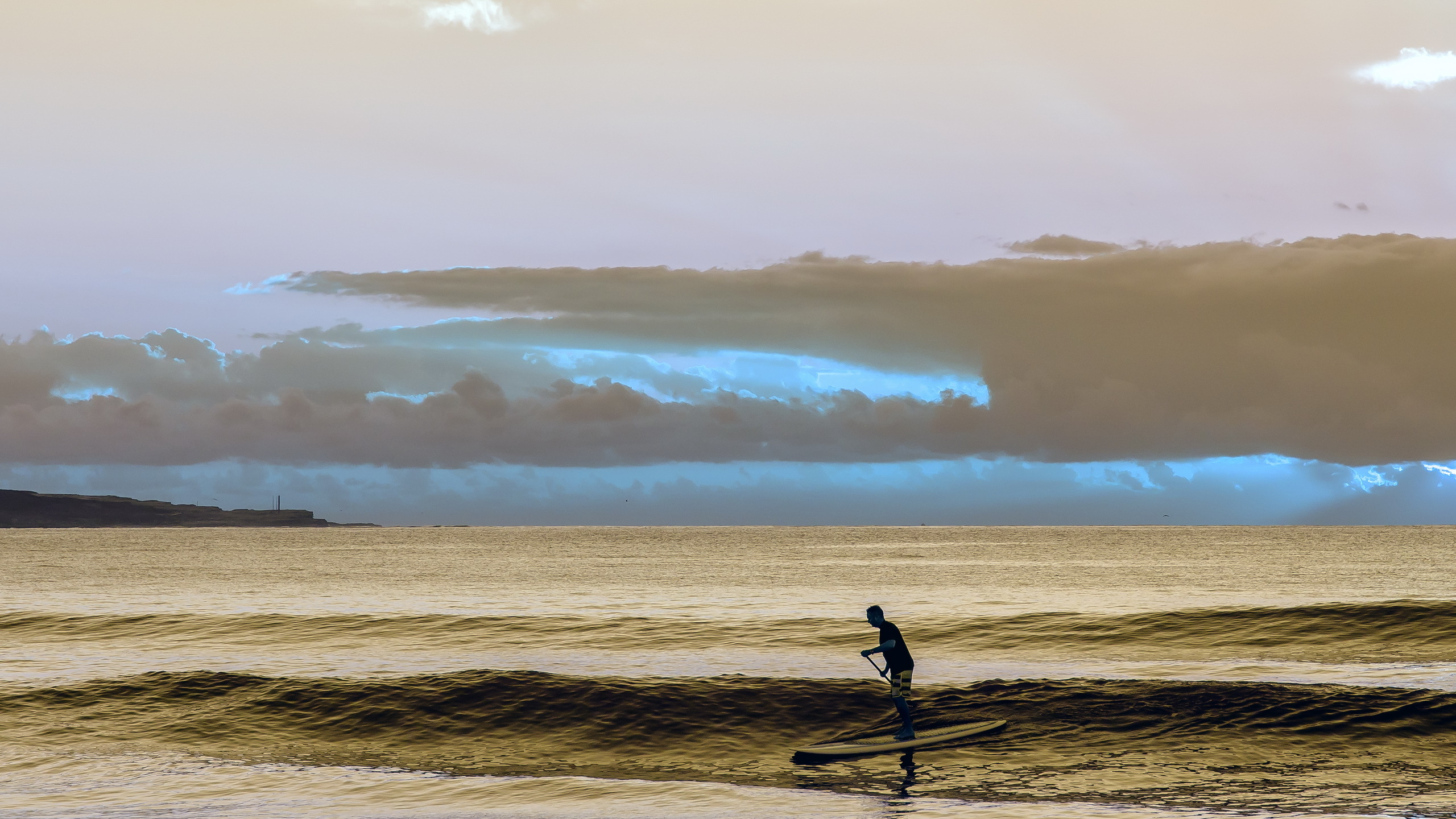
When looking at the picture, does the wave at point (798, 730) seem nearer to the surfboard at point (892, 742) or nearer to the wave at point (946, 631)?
the surfboard at point (892, 742)

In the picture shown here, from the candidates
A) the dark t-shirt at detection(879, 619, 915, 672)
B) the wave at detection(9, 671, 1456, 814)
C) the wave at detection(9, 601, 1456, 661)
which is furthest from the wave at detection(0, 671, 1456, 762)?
the wave at detection(9, 601, 1456, 661)

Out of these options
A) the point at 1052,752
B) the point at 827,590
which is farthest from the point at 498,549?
the point at 1052,752

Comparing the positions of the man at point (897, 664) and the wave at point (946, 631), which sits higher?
the man at point (897, 664)

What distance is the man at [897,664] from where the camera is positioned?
21.1 metres

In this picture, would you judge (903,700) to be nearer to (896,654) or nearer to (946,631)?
(896,654)

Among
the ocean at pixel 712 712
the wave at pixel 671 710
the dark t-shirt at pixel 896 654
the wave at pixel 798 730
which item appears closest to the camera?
the ocean at pixel 712 712

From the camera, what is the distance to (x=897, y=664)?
21.3 metres

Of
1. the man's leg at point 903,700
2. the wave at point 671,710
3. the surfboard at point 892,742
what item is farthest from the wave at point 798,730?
the man's leg at point 903,700

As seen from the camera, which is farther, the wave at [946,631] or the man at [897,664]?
the wave at [946,631]

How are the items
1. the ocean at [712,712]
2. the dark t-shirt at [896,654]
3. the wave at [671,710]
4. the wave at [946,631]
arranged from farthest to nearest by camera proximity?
the wave at [946,631] < the wave at [671,710] < the dark t-shirt at [896,654] < the ocean at [712,712]

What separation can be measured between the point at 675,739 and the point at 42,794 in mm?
11442

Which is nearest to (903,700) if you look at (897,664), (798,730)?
(897,664)

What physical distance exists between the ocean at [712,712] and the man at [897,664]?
810 millimetres

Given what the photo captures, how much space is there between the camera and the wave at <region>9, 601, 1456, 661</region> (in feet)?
117
